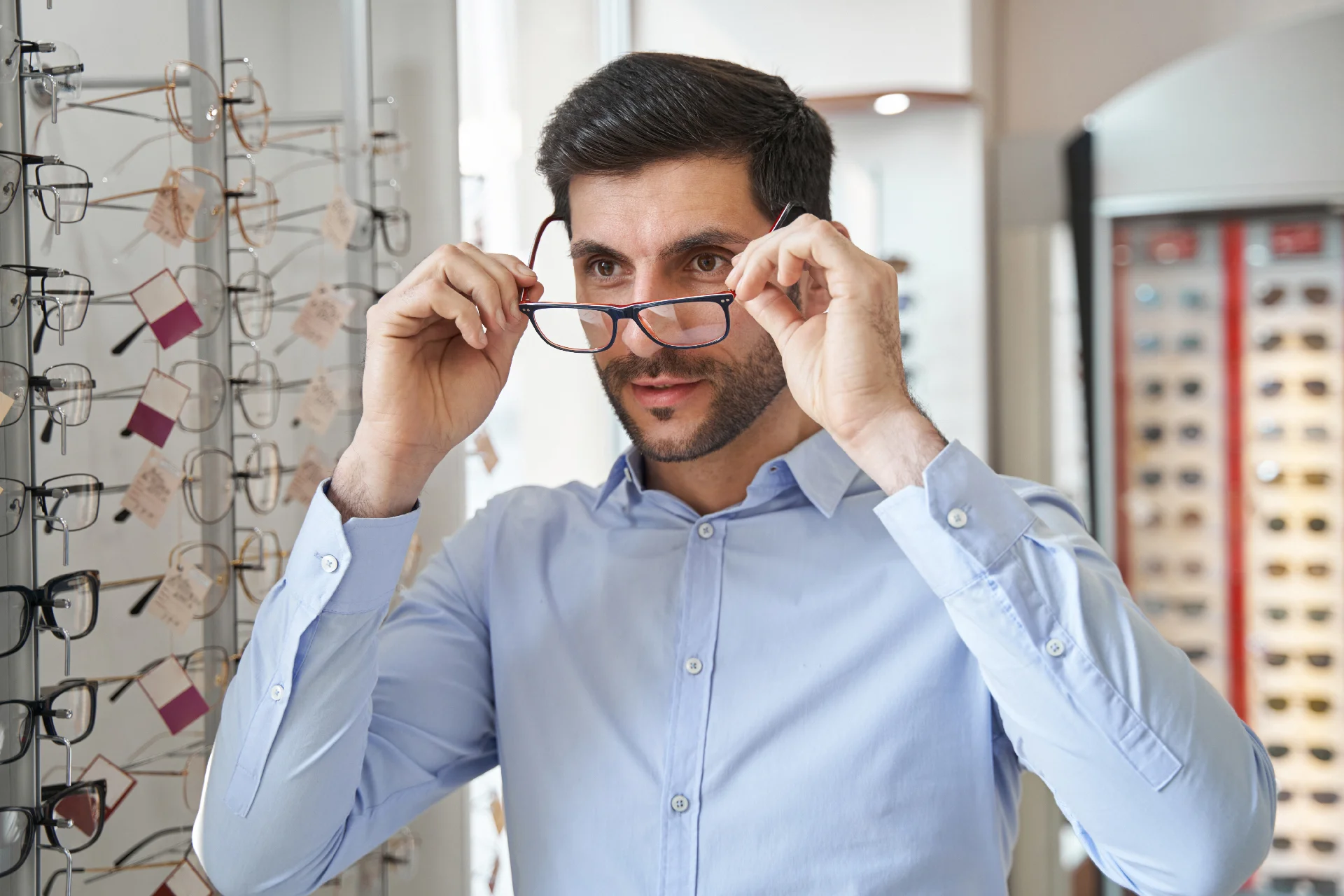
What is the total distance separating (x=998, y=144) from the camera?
11.8 ft

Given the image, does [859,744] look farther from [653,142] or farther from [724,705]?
[653,142]

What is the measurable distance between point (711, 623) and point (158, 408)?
2.63 feet

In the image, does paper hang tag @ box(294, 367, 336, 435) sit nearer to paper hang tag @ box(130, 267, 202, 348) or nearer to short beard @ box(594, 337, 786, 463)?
paper hang tag @ box(130, 267, 202, 348)

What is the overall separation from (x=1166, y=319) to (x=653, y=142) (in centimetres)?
250

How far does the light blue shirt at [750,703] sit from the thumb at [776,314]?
0.23 metres

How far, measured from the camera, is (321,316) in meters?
1.85

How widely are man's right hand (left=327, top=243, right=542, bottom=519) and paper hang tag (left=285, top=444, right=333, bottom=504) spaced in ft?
2.15

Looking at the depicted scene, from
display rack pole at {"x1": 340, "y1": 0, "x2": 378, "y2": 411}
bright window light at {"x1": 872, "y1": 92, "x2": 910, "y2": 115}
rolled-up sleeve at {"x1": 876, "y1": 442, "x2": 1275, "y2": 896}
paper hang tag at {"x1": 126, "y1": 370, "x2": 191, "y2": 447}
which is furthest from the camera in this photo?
bright window light at {"x1": 872, "y1": 92, "x2": 910, "y2": 115}

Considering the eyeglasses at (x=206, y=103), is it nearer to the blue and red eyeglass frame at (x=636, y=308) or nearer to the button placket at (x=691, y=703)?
the blue and red eyeglass frame at (x=636, y=308)

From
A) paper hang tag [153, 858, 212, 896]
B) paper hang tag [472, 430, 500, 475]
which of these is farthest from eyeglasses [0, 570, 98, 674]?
paper hang tag [472, 430, 500, 475]

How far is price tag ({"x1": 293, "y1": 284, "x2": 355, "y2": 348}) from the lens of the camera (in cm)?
→ 183

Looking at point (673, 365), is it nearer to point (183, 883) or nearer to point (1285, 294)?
point (183, 883)

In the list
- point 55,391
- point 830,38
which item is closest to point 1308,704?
point 830,38

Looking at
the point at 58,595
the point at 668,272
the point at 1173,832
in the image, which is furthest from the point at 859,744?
the point at 58,595
